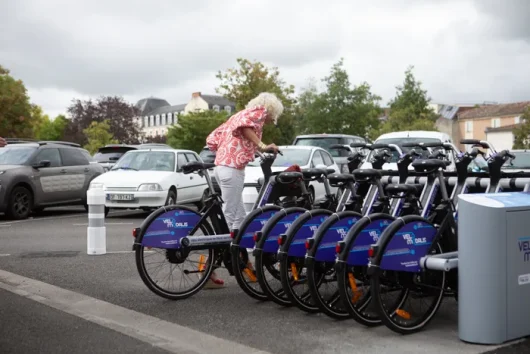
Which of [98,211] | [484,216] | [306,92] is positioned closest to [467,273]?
[484,216]

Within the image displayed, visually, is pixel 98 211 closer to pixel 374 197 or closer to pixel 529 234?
pixel 374 197

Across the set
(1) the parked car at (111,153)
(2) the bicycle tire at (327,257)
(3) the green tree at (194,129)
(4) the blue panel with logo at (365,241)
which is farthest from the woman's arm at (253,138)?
(3) the green tree at (194,129)

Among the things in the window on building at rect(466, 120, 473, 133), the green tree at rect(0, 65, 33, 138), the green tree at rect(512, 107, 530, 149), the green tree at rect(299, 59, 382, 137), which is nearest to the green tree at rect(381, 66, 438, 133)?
the green tree at rect(512, 107, 530, 149)

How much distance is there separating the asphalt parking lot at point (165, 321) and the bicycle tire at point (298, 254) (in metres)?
0.14

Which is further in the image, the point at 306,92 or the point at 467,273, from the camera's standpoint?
the point at 306,92

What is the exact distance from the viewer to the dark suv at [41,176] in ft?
54.2

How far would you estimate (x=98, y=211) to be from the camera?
10711 mm

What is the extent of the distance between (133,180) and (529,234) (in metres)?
12.2

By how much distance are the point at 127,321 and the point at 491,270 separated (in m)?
3.00

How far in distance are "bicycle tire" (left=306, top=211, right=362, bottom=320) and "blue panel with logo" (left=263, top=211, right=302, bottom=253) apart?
546 mm

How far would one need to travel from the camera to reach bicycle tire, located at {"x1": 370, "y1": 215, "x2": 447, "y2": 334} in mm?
5629

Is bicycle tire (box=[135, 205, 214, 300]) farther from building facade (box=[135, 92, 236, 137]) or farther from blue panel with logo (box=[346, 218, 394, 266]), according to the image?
building facade (box=[135, 92, 236, 137])

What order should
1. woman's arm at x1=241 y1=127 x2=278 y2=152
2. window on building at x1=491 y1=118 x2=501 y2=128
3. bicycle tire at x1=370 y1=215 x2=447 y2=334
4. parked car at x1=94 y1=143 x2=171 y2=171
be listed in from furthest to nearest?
window on building at x1=491 y1=118 x2=501 y2=128 → parked car at x1=94 y1=143 x2=171 y2=171 → woman's arm at x1=241 y1=127 x2=278 y2=152 → bicycle tire at x1=370 y1=215 x2=447 y2=334

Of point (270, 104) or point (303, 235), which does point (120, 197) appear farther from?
point (303, 235)
